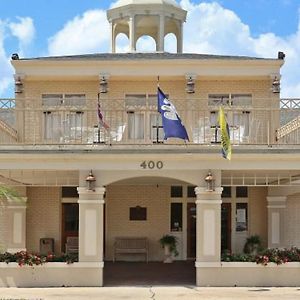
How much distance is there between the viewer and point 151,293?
17.8 metres

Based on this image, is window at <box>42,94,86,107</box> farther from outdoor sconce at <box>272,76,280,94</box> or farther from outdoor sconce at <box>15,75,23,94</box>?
outdoor sconce at <box>272,76,280,94</box>

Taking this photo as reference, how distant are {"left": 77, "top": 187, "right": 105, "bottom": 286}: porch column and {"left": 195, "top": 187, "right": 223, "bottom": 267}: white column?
2.55 metres

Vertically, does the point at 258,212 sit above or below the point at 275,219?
above

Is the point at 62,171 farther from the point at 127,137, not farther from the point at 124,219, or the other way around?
the point at 124,219

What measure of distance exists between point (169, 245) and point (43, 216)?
433cm

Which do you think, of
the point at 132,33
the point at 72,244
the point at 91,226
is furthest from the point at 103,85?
the point at 91,226

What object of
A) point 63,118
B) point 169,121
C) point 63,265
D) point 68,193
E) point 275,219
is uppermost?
point 63,118

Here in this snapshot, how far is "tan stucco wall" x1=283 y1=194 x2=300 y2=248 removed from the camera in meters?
24.6

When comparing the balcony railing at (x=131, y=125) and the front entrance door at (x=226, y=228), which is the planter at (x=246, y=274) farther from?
the front entrance door at (x=226, y=228)

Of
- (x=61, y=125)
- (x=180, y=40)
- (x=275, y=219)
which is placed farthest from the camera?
(x=180, y=40)

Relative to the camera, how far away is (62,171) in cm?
1950

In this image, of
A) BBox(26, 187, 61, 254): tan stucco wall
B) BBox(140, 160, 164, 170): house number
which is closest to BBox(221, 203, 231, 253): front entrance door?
BBox(26, 187, 61, 254): tan stucco wall

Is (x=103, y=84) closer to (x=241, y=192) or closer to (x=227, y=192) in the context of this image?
(x=227, y=192)

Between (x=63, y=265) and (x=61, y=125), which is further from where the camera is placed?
(x=61, y=125)
